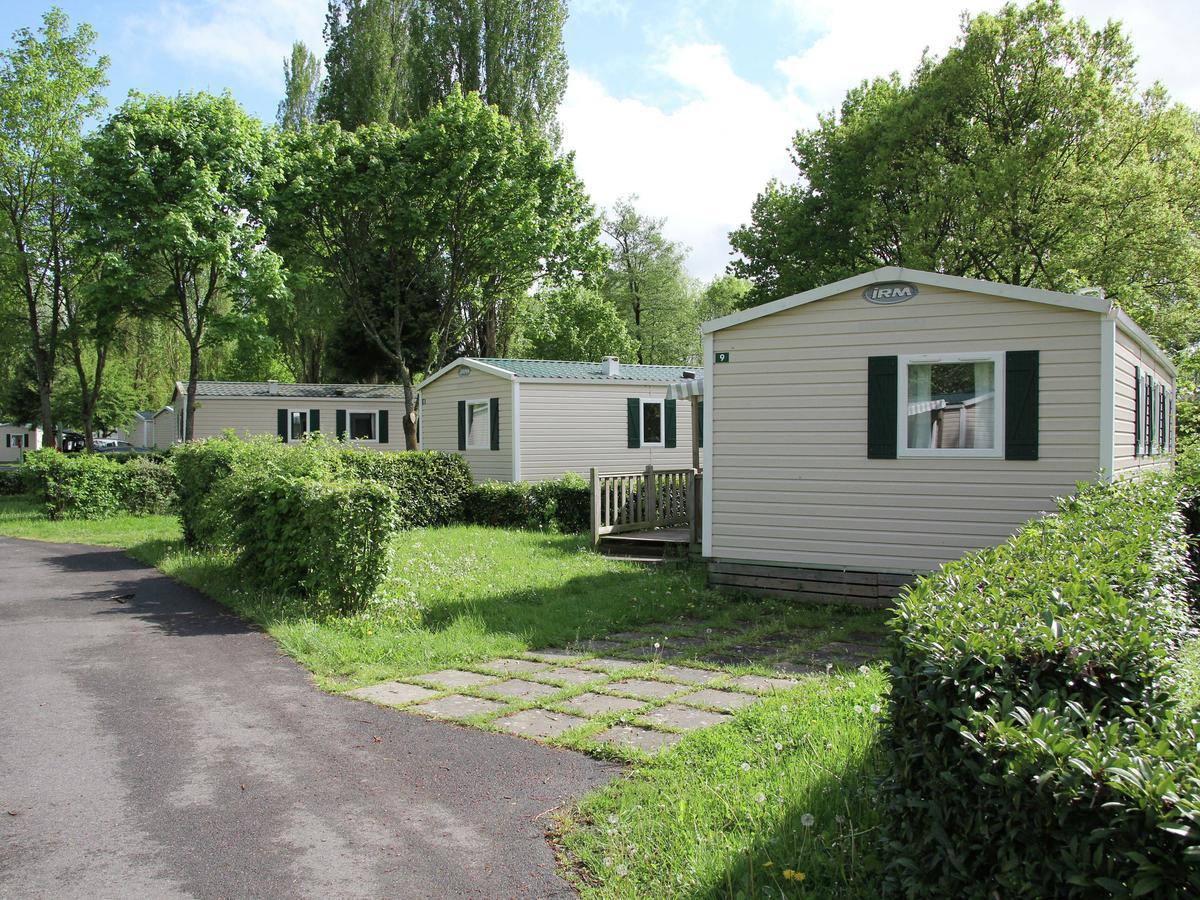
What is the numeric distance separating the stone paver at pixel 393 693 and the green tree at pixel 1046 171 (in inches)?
730

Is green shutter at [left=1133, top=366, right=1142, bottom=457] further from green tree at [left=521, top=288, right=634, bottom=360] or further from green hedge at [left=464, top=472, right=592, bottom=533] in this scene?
green tree at [left=521, top=288, right=634, bottom=360]

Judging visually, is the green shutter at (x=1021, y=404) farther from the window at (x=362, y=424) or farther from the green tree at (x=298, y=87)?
the green tree at (x=298, y=87)

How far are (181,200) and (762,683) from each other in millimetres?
17775

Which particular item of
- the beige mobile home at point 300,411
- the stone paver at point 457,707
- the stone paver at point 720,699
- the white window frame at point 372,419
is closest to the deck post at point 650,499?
the stone paver at point 720,699

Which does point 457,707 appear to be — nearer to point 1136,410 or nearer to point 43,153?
point 1136,410

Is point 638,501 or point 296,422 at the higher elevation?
point 296,422

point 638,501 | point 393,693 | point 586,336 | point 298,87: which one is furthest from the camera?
point 298,87

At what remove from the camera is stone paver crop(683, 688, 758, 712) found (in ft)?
17.9

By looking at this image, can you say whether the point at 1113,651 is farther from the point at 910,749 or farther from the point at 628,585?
the point at 628,585

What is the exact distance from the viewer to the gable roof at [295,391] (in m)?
31.1

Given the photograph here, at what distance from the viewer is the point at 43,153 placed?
2227cm

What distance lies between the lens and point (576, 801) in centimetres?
405

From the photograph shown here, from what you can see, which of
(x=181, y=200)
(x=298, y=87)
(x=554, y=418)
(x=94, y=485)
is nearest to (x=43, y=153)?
(x=181, y=200)

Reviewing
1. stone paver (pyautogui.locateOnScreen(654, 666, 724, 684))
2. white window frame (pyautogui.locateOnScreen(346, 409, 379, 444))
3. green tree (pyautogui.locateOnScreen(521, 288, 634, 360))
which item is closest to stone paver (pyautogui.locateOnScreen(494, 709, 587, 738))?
stone paver (pyautogui.locateOnScreen(654, 666, 724, 684))
